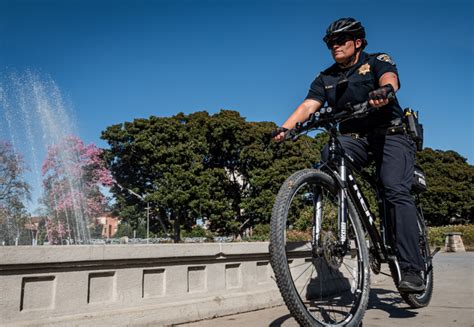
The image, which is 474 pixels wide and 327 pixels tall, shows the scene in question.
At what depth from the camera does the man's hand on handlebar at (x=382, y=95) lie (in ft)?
8.86

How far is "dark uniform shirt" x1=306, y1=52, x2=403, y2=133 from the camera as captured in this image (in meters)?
3.36

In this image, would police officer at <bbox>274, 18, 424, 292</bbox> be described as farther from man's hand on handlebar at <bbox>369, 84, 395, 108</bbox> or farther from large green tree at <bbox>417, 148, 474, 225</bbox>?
large green tree at <bbox>417, 148, 474, 225</bbox>

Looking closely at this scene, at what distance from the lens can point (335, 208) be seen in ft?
10.1

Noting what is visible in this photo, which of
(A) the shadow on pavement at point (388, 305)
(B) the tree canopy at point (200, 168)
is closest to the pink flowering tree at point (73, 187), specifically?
(B) the tree canopy at point (200, 168)

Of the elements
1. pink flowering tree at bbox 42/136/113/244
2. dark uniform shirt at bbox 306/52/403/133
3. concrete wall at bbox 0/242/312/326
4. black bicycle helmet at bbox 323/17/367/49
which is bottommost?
concrete wall at bbox 0/242/312/326

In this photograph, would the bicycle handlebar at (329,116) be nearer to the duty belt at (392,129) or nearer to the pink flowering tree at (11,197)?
the duty belt at (392,129)

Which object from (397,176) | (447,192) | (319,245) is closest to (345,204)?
(319,245)

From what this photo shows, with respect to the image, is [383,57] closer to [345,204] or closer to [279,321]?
[345,204]

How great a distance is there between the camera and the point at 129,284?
3.42 meters

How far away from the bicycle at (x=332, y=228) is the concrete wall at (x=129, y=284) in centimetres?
97

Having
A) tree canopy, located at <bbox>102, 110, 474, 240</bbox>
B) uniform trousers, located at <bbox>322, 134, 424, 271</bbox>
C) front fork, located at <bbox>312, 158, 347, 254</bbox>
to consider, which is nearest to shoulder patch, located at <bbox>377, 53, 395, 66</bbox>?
uniform trousers, located at <bbox>322, 134, 424, 271</bbox>

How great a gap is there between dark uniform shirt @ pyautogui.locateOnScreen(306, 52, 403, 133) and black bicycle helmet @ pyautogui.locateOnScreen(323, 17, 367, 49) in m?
0.20

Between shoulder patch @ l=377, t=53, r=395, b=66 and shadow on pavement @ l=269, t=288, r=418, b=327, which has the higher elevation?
shoulder patch @ l=377, t=53, r=395, b=66

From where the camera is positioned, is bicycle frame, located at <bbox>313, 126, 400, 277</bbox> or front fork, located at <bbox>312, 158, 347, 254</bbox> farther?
bicycle frame, located at <bbox>313, 126, 400, 277</bbox>
